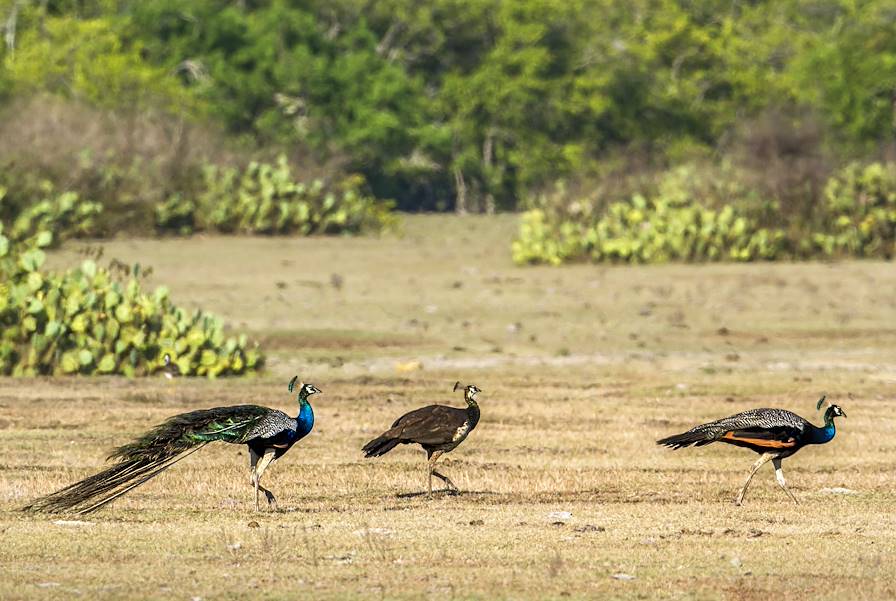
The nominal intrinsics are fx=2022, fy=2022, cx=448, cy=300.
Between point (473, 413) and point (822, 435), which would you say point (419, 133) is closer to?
point (473, 413)

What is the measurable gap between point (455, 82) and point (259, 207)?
22.3 metres

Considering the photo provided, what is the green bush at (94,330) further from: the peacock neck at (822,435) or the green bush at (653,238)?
the green bush at (653,238)

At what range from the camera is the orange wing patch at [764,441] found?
1494 centimetres

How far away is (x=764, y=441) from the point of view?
49.0 ft

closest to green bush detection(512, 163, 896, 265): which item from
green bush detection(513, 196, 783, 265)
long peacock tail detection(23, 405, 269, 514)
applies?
green bush detection(513, 196, 783, 265)

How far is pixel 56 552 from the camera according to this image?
12.7m

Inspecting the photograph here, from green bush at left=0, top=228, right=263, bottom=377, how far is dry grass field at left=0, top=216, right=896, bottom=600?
0.75 meters

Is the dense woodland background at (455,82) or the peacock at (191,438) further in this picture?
the dense woodland background at (455,82)

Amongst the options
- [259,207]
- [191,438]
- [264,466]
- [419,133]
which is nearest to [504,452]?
[264,466]

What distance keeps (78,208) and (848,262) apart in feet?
51.1

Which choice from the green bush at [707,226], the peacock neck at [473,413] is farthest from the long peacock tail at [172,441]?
the green bush at [707,226]

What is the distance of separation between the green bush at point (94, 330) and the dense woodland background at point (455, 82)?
24.9m

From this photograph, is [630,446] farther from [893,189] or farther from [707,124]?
[707,124]

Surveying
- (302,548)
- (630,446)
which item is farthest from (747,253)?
(302,548)
